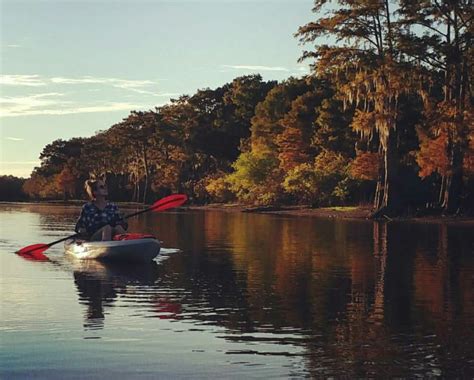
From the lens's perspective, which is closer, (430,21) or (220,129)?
(430,21)

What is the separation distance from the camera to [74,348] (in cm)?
946

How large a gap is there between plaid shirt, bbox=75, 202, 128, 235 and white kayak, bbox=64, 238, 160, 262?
620mm

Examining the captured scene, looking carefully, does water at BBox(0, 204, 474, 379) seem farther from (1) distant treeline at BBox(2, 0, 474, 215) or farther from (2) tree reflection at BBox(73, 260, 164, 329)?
(1) distant treeline at BBox(2, 0, 474, 215)

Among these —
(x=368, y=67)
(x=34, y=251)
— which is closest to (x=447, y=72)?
(x=368, y=67)

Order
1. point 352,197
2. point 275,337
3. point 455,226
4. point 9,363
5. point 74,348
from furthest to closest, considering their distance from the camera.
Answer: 1. point 352,197
2. point 455,226
3. point 275,337
4. point 74,348
5. point 9,363

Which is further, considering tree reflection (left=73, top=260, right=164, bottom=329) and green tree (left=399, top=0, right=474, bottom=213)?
green tree (left=399, top=0, right=474, bottom=213)

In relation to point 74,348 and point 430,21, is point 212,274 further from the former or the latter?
point 430,21

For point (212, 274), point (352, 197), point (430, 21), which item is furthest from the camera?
point (352, 197)

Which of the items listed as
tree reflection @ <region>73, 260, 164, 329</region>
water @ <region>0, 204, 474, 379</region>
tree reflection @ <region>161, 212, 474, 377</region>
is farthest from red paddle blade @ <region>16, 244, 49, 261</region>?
tree reflection @ <region>161, 212, 474, 377</region>

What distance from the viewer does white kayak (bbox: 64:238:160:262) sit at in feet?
67.9

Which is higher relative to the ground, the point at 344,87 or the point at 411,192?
the point at 344,87

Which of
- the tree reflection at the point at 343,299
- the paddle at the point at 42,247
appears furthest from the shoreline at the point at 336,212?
the paddle at the point at 42,247

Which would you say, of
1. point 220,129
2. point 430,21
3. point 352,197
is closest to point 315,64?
point 430,21

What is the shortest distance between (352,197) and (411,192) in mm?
7128
